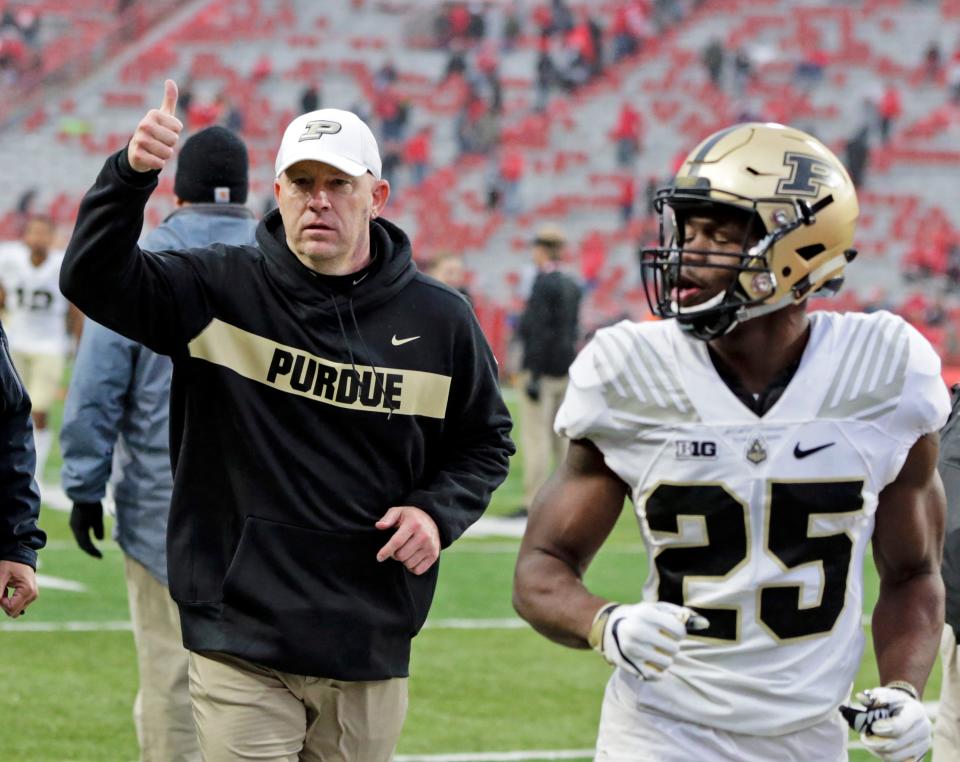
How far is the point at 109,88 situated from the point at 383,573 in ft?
90.9

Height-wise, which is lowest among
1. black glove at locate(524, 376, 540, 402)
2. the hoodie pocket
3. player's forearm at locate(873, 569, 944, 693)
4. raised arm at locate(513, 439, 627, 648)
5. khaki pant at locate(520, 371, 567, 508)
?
khaki pant at locate(520, 371, 567, 508)

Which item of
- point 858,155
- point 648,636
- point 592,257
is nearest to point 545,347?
point 648,636

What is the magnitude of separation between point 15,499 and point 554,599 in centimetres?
161

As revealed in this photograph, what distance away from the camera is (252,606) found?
11.8 ft

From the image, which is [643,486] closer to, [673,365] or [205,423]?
[673,365]

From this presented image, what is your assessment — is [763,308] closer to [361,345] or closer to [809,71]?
[361,345]

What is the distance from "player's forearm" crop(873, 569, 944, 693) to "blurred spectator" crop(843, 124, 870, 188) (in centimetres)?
2591

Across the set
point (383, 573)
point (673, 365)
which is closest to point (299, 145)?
point (383, 573)

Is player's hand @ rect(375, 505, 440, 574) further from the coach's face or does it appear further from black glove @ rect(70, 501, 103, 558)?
black glove @ rect(70, 501, 103, 558)

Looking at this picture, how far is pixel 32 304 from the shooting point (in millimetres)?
11461

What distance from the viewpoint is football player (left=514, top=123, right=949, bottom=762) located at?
2826mm

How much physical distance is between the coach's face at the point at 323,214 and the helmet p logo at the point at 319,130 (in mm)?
57

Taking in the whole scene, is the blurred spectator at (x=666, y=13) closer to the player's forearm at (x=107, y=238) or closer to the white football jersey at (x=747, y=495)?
the player's forearm at (x=107, y=238)

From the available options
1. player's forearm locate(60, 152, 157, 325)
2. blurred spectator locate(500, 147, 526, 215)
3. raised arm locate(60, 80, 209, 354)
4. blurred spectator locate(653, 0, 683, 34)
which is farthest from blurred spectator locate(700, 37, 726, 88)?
player's forearm locate(60, 152, 157, 325)
